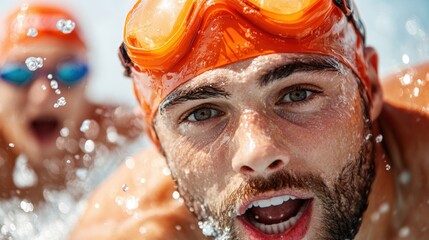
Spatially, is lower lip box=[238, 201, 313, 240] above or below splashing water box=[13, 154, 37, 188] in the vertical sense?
above

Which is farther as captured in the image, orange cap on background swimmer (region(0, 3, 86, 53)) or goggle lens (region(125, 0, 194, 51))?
orange cap on background swimmer (region(0, 3, 86, 53))

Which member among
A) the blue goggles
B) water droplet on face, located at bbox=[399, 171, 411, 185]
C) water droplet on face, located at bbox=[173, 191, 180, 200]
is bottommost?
the blue goggles

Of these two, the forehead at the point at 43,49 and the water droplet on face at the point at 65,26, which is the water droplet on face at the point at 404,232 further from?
the water droplet on face at the point at 65,26

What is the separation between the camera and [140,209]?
8.48 ft

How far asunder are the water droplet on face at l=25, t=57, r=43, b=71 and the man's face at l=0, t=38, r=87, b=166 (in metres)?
0.02

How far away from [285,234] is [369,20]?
337 centimetres

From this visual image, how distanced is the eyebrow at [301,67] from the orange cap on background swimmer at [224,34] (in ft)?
0.08

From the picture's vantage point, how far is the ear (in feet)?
7.63

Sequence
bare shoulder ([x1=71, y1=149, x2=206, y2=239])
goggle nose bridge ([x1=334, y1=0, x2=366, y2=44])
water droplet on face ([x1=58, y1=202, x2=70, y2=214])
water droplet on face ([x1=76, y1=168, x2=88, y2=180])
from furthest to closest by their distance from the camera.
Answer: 1. water droplet on face ([x1=76, y1=168, x2=88, y2=180])
2. water droplet on face ([x1=58, y1=202, x2=70, y2=214])
3. bare shoulder ([x1=71, y1=149, x2=206, y2=239])
4. goggle nose bridge ([x1=334, y1=0, x2=366, y2=44])

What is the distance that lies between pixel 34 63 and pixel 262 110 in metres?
2.55

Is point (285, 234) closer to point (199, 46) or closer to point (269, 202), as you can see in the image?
point (269, 202)

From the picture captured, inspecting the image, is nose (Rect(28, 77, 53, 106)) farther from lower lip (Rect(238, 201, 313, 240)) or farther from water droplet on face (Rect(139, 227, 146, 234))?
lower lip (Rect(238, 201, 313, 240))

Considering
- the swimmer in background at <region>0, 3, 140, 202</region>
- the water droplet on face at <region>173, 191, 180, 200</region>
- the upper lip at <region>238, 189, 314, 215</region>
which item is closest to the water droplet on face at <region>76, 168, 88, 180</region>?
the swimmer in background at <region>0, 3, 140, 202</region>

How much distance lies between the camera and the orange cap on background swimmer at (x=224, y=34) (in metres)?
2.01
